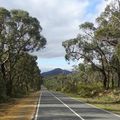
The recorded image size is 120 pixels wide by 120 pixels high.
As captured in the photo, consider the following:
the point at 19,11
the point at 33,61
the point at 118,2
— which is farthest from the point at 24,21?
the point at 33,61

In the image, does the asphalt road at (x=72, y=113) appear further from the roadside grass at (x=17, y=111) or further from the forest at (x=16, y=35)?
the forest at (x=16, y=35)

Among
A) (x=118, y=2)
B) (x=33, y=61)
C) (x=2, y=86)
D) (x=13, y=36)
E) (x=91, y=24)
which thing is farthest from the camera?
(x=33, y=61)

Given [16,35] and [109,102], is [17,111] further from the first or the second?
[16,35]

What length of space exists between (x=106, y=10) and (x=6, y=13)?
785 inches

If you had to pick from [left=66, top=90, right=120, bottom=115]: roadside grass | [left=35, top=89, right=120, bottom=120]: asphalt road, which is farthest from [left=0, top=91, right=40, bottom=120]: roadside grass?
[left=66, top=90, right=120, bottom=115]: roadside grass

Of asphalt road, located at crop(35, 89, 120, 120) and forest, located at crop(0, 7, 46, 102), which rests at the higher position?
forest, located at crop(0, 7, 46, 102)

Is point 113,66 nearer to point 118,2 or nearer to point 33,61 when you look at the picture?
point 33,61

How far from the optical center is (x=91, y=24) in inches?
2773

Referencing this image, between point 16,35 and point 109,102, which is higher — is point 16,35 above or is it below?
above

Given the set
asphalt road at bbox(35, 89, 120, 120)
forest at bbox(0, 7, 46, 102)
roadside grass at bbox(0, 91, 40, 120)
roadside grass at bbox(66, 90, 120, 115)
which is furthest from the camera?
forest at bbox(0, 7, 46, 102)

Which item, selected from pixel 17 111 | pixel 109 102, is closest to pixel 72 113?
pixel 17 111

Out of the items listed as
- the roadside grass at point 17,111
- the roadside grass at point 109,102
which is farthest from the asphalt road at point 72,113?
the roadside grass at point 109,102

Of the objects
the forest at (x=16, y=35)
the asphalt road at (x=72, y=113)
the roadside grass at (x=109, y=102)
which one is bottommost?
the asphalt road at (x=72, y=113)

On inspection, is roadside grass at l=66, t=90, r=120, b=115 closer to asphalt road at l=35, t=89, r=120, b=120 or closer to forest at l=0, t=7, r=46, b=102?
asphalt road at l=35, t=89, r=120, b=120
